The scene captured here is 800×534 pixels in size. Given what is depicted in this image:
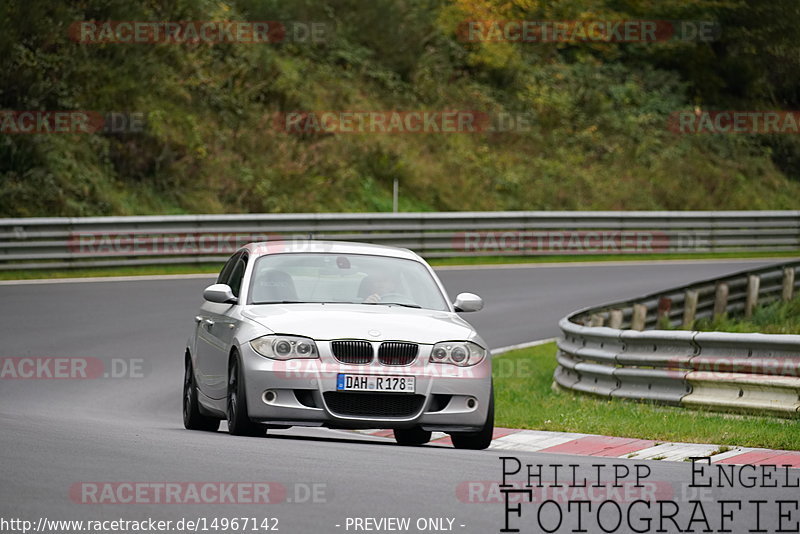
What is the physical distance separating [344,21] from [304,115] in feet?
19.0

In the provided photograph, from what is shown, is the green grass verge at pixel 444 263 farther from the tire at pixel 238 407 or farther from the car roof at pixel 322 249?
the tire at pixel 238 407

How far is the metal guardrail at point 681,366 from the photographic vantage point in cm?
1207

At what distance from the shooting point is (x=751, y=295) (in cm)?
2194

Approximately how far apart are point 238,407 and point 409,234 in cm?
1935

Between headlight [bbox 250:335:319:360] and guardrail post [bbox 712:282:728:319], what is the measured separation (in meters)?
12.3

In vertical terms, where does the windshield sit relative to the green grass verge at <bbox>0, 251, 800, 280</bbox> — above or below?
above

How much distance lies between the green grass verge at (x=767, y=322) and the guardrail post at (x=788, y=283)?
567 mm

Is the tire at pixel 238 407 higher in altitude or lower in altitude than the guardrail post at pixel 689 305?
higher

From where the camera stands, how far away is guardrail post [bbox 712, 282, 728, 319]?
2142cm

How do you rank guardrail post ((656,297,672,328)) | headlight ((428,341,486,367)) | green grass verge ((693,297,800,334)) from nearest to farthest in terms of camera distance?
headlight ((428,341,486,367)) < green grass verge ((693,297,800,334)) < guardrail post ((656,297,672,328))

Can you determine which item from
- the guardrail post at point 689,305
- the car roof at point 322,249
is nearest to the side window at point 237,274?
the car roof at point 322,249

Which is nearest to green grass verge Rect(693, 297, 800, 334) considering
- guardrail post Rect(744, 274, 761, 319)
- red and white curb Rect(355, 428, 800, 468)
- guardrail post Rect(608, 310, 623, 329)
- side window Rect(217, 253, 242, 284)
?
guardrail post Rect(744, 274, 761, 319)

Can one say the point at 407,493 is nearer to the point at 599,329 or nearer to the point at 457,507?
the point at 457,507

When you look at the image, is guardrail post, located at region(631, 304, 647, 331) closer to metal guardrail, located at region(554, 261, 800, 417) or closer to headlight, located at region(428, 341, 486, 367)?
metal guardrail, located at region(554, 261, 800, 417)
